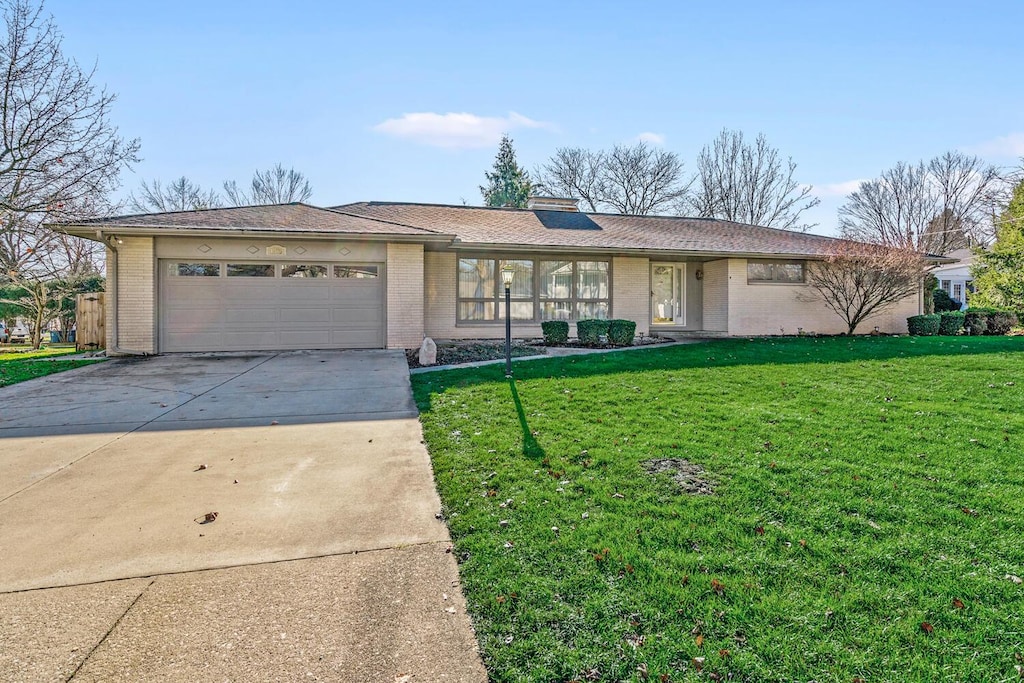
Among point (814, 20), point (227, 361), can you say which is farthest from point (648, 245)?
point (227, 361)

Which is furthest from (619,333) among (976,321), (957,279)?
(957,279)

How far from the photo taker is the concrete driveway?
2086 millimetres

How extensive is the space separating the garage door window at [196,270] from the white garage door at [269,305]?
0.02m

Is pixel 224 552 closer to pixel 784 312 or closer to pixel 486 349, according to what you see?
pixel 486 349

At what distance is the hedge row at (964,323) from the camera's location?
14977mm

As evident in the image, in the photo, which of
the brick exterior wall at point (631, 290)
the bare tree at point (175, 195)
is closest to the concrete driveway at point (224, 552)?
the brick exterior wall at point (631, 290)

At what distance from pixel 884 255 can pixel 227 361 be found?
54.6 ft

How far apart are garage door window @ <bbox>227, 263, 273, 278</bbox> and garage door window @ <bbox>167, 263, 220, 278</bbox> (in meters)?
0.29

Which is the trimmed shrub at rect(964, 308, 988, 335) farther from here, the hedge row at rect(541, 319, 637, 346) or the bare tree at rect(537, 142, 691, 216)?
the bare tree at rect(537, 142, 691, 216)

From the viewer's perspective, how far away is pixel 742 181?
32.4m

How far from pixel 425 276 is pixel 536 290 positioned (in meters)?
3.15

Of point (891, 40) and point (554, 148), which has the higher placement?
point (554, 148)

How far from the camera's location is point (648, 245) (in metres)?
14.7

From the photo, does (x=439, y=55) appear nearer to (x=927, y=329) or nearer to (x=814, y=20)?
(x=814, y=20)
